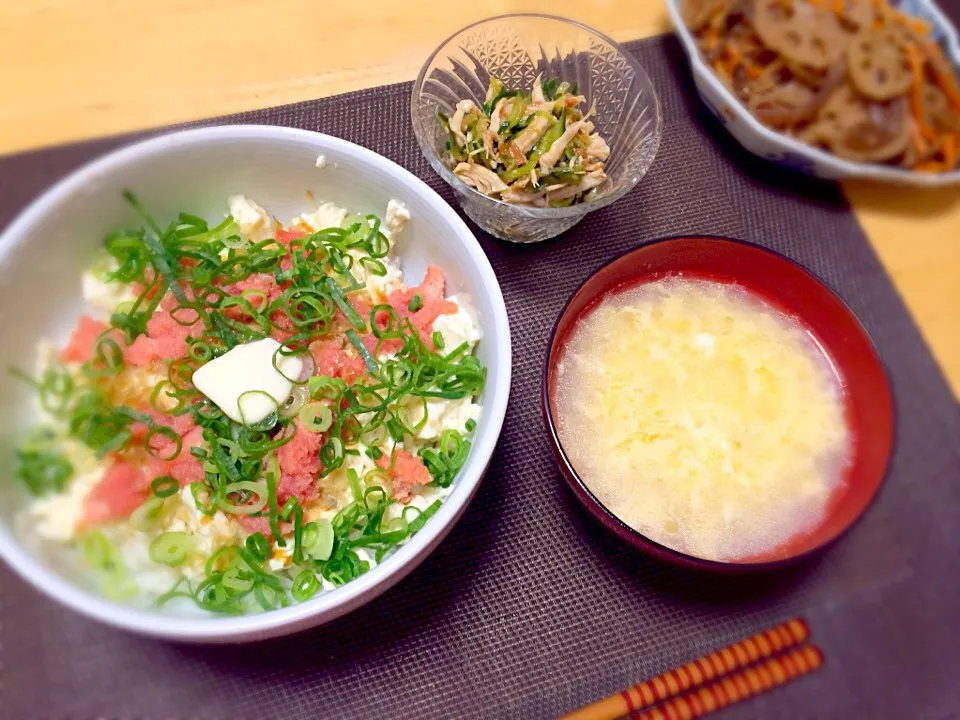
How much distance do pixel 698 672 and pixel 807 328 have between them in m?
0.43

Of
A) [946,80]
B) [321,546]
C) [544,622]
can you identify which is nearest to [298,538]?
[321,546]

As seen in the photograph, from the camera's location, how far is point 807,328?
78 cm

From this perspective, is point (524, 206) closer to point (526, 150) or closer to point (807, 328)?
point (526, 150)

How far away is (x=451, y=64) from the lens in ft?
2.79

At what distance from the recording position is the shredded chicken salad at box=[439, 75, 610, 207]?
79 cm

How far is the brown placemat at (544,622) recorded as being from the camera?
1.74 feet

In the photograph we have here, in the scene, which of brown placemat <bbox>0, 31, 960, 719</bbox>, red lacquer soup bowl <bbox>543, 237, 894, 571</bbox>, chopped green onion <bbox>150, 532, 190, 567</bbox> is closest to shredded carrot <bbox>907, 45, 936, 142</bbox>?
brown placemat <bbox>0, 31, 960, 719</bbox>

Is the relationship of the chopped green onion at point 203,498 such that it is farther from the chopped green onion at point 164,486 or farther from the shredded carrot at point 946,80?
the shredded carrot at point 946,80

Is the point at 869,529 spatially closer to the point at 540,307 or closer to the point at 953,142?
the point at 540,307

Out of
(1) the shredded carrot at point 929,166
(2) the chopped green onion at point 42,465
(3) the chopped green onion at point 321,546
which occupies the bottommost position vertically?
(3) the chopped green onion at point 321,546

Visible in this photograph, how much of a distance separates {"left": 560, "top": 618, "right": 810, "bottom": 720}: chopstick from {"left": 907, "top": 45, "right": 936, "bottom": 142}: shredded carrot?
0.75m

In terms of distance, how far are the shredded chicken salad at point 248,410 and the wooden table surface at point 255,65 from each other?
107 millimetres

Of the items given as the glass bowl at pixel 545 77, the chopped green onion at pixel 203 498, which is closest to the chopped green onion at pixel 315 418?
the chopped green onion at pixel 203 498

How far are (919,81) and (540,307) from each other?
0.69 metres
